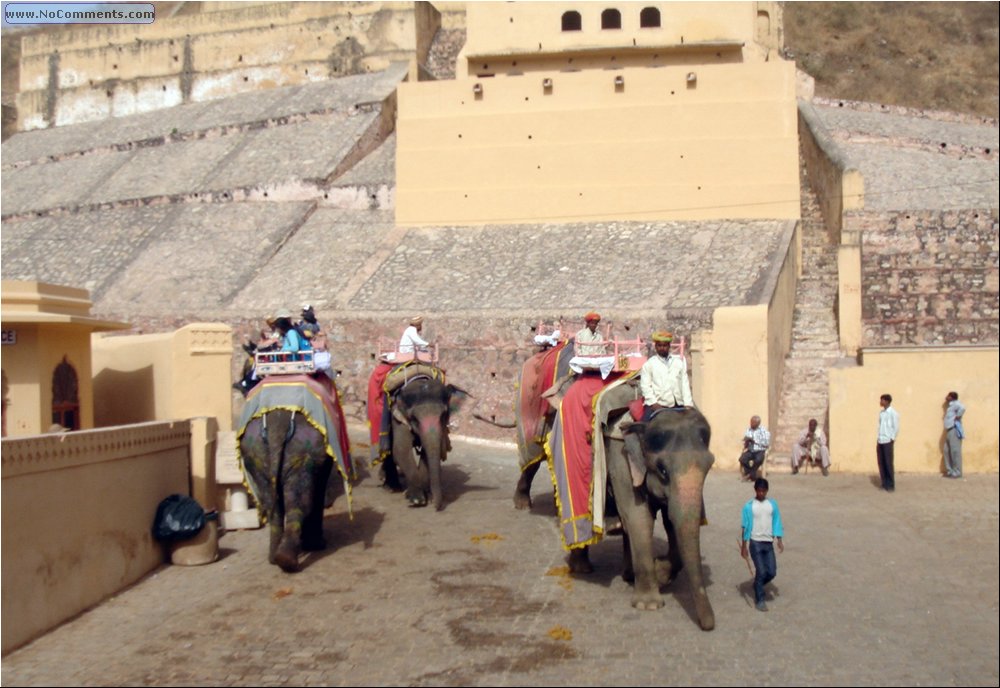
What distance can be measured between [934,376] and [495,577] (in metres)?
8.47

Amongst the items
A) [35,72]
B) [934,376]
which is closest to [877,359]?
[934,376]

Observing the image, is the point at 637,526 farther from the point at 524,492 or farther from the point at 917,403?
the point at 917,403

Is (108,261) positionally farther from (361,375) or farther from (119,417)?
(119,417)

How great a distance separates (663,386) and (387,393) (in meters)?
5.19

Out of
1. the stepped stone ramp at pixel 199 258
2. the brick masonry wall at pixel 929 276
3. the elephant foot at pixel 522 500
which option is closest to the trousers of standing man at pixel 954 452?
the brick masonry wall at pixel 929 276

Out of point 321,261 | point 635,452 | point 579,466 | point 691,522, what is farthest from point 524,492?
point 321,261

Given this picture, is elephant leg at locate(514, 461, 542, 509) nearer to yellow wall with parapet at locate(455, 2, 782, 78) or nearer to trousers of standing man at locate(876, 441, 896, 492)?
trousers of standing man at locate(876, 441, 896, 492)

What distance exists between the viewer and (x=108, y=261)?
87.3 feet

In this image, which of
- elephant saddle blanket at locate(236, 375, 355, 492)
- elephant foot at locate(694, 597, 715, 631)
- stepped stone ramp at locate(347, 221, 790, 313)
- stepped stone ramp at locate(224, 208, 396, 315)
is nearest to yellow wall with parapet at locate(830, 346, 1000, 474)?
stepped stone ramp at locate(347, 221, 790, 313)

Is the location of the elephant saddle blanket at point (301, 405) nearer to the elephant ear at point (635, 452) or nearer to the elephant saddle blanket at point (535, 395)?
the elephant saddle blanket at point (535, 395)

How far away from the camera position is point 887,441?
14.6m

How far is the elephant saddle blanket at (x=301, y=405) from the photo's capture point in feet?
33.9

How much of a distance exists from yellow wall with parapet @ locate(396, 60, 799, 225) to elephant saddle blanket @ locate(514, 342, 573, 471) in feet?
40.6

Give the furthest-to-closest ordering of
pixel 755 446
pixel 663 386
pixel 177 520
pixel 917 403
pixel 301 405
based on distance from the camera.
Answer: pixel 917 403
pixel 755 446
pixel 177 520
pixel 301 405
pixel 663 386
